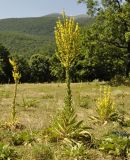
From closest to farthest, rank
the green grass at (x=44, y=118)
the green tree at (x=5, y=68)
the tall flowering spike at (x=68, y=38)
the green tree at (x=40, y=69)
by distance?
the green grass at (x=44, y=118) → the tall flowering spike at (x=68, y=38) → the green tree at (x=5, y=68) → the green tree at (x=40, y=69)

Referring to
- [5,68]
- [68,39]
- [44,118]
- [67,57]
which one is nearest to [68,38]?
[68,39]

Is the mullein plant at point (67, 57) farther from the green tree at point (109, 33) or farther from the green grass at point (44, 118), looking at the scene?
the green tree at point (109, 33)

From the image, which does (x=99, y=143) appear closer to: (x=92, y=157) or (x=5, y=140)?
(x=92, y=157)

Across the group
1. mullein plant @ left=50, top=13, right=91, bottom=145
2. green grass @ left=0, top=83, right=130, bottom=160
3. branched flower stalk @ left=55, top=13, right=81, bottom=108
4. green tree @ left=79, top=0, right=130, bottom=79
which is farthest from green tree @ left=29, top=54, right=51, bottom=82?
branched flower stalk @ left=55, top=13, right=81, bottom=108

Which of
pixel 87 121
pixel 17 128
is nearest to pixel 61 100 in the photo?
pixel 87 121

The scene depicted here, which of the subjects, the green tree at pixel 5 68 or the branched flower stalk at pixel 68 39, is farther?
the green tree at pixel 5 68

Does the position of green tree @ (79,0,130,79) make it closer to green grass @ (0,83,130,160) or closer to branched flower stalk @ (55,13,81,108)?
green grass @ (0,83,130,160)

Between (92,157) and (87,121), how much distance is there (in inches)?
196

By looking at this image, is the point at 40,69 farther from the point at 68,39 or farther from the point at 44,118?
the point at 68,39

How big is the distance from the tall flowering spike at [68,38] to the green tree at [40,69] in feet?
256

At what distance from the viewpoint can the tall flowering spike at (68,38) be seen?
10820 mm

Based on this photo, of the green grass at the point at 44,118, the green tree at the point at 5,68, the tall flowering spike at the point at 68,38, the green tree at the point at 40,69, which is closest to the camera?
the green grass at the point at 44,118

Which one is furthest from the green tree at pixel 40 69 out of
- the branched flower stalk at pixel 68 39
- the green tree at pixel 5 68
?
the branched flower stalk at pixel 68 39

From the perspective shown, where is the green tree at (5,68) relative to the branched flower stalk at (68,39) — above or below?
below
